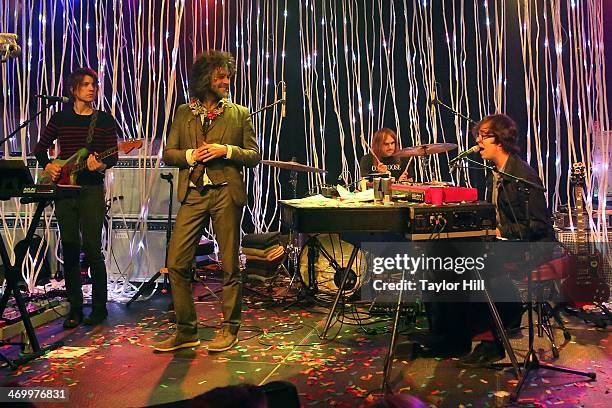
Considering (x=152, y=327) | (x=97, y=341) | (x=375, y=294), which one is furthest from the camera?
(x=375, y=294)

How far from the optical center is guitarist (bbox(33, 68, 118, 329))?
11.9 feet

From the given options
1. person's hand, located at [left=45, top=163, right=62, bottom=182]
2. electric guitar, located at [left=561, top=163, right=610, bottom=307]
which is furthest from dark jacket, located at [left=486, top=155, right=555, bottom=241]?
person's hand, located at [left=45, top=163, right=62, bottom=182]

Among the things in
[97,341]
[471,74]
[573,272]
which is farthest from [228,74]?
[471,74]

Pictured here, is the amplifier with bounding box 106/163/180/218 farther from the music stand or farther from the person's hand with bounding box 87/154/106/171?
the music stand

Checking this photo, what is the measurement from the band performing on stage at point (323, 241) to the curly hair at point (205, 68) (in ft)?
0.04

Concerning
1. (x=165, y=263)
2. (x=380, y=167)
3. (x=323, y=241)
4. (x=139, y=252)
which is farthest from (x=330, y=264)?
(x=139, y=252)

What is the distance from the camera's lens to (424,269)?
2.74 meters

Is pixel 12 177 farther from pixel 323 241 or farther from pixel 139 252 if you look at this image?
pixel 323 241

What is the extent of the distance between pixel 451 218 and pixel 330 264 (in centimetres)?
201

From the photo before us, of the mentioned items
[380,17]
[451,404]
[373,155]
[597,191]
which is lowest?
[451,404]

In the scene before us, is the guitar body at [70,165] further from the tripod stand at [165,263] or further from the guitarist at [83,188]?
the tripod stand at [165,263]

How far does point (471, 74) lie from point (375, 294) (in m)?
2.21

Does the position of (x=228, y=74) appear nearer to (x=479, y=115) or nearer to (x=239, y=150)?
(x=239, y=150)

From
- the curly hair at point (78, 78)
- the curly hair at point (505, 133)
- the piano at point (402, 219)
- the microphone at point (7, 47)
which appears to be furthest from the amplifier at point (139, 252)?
the curly hair at point (505, 133)
